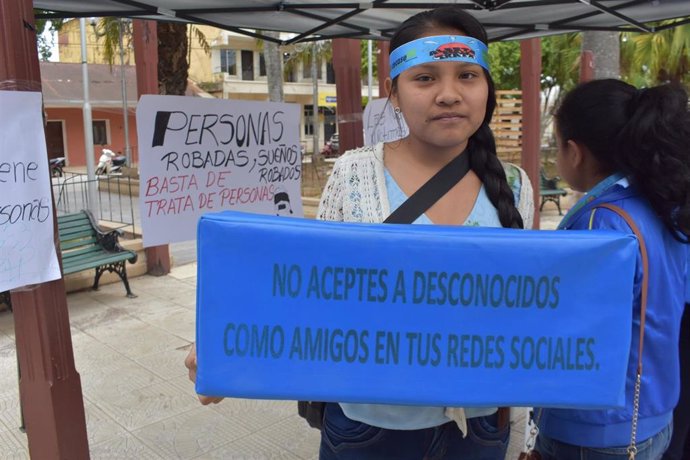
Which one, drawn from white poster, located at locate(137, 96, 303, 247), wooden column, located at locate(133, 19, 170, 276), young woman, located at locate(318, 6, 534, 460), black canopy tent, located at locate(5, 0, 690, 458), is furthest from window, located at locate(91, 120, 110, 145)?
young woman, located at locate(318, 6, 534, 460)

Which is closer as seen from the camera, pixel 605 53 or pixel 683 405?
pixel 683 405

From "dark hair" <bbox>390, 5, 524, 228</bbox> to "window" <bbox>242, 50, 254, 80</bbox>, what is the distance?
37950mm

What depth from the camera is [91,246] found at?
6.20m

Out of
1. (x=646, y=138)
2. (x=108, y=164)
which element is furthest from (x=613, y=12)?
(x=108, y=164)

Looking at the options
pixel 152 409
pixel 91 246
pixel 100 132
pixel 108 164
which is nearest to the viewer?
pixel 152 409

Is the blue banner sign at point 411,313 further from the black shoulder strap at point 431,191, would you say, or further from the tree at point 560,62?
the tree at point 560,62

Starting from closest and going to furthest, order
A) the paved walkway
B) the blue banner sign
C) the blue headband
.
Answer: the blue banner sign → the blue headband → the paved walkway

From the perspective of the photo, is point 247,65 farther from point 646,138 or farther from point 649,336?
point 649,336

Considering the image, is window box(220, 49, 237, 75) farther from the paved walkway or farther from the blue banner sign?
the blue banner sign

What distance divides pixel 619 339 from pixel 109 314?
5236 mm

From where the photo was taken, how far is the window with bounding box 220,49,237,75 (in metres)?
36.5

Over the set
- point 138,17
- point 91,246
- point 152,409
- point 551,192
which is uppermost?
point 138,17

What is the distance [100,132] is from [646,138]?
3239 centimetres

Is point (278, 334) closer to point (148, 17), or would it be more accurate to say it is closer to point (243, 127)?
point (243, 127)
